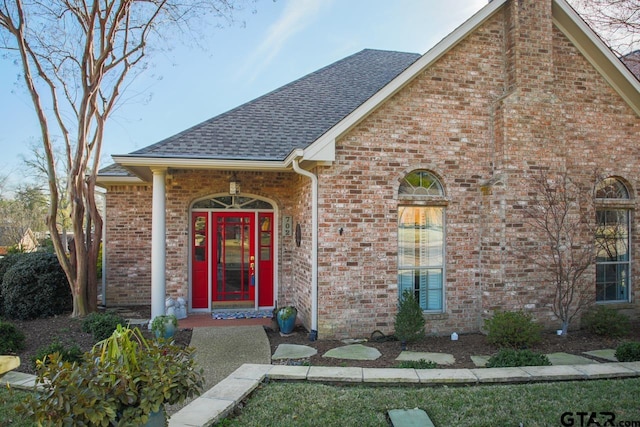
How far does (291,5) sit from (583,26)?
6.12m

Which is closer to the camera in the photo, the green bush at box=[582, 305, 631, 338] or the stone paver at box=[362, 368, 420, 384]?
the stone paver at box=[362, 368, 420, 384]

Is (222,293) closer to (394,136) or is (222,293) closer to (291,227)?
(291,227)

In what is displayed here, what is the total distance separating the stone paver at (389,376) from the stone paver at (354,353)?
3.14 ft

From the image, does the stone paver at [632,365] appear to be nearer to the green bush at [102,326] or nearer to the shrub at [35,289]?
the green bush at [102,326]

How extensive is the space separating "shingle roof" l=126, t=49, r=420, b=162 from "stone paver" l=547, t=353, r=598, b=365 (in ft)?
16.1

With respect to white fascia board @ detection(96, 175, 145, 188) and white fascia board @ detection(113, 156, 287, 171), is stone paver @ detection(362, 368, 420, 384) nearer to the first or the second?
white fascia board @ detection(113, 156, 287, 171)

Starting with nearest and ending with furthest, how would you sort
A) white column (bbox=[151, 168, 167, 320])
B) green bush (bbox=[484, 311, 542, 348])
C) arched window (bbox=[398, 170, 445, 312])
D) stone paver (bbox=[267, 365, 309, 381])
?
stone paver (bbox=[267, 365, 309, 381])
green bush (bbox=[484, 311, 542, 348])
arched window (bbox=[398, 170, 445, 312])
white column (bbox=[151, 168, 167, 320])

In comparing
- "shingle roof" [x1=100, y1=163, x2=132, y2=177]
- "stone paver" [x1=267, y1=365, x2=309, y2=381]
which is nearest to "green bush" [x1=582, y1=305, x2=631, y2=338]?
"stone paver" [x1=267, y1=365, x2=309, y2=381]

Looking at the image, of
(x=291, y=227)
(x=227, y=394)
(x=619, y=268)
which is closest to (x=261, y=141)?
(x=291, y=227)

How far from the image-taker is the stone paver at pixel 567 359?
5.90m

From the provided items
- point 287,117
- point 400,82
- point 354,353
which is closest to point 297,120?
point 287,117

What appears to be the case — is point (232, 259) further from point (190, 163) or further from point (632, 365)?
point (632, 365)

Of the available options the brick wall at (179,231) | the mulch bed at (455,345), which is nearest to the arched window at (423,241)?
the mulch bed at (455,345)

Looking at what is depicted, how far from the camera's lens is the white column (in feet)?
27.3
